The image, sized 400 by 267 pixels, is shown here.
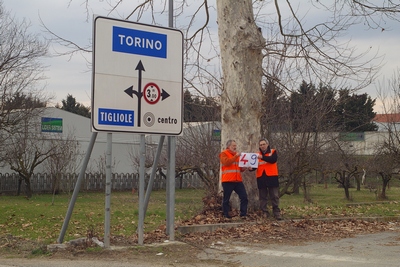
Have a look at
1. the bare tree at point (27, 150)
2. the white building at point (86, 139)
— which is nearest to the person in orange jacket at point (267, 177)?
the bare tree at point (27, 150)

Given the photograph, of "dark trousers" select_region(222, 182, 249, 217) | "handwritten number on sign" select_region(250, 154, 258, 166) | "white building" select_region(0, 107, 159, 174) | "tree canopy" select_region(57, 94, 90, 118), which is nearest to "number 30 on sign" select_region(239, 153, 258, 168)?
"handwritten number on sign" select_region(250, 154, 258, 166)

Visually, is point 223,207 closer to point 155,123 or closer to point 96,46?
point 155,123

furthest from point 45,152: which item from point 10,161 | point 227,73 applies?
point 227,73

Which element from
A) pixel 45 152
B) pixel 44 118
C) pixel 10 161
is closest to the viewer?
pixel 10 161

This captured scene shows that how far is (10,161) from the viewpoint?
35.7 meters

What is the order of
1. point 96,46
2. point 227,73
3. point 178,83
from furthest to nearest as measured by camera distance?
point 227,73, point 178,83, point 96,46

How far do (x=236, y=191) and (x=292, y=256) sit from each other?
11.5ft

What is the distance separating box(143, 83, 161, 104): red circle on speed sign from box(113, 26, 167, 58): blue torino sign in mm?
516

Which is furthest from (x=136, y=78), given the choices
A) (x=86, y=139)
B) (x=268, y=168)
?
(x=86, y=139)

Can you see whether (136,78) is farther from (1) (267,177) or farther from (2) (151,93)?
(1) (267,177)

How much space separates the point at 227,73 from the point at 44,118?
32.2 metres

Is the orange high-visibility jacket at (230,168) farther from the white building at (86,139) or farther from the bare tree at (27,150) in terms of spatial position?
the white building at (86,139)

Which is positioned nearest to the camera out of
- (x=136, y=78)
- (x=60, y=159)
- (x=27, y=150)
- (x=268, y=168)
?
(x=136, y=78)

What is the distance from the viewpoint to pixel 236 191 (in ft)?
39.5
